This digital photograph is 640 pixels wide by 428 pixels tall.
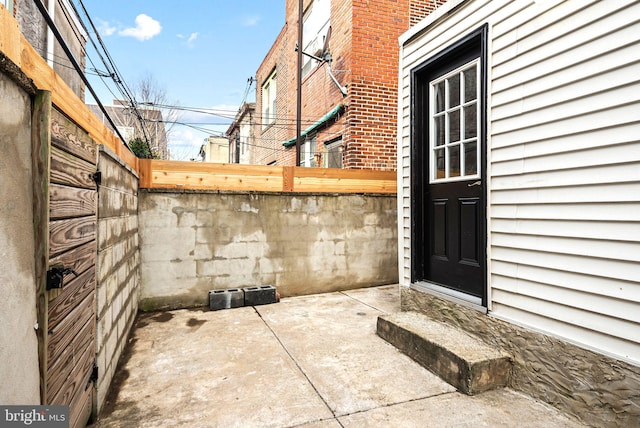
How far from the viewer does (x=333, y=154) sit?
7.57 meters

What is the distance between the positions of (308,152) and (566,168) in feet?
22.7

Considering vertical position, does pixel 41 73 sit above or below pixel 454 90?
below

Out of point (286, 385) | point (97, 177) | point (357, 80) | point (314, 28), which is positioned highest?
point (314, 28)

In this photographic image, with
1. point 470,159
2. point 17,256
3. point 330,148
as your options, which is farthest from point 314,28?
point 17,256

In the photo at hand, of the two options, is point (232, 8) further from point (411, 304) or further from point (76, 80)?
point (411, 304)

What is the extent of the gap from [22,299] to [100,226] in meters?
1.28

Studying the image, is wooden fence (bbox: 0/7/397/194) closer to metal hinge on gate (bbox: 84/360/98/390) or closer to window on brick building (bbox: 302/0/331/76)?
metal hinge on gate (bbox: 84/360/98/390)

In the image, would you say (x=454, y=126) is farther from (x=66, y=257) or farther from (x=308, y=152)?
(x=308, y=152)

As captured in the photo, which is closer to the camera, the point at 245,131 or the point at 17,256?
the point at 17,256

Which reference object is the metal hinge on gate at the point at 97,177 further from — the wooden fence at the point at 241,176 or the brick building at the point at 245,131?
the brick building at the point at 245,131

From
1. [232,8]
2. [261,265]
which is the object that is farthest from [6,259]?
[232,8]

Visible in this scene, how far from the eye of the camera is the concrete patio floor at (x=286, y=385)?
238 centimetres

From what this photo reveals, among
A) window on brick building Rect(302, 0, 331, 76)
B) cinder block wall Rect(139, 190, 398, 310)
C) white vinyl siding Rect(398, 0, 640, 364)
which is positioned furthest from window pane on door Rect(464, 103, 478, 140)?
window on brick building Rect(302, 0, 331, 76)

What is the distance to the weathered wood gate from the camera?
1495 mm
